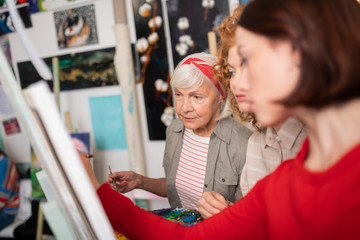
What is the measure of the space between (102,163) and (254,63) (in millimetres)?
2291

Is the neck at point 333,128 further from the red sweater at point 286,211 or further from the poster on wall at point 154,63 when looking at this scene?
the poster on wall at point 154,63

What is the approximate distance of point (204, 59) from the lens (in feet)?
4.64

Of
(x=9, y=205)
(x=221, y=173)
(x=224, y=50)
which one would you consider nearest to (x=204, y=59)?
(x=224, y=50)

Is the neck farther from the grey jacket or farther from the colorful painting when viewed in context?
the colorful painting

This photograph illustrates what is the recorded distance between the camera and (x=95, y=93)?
259cm

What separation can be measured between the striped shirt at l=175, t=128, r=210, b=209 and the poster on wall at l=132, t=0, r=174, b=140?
0.77 m

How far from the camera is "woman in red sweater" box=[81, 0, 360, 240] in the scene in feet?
1.59

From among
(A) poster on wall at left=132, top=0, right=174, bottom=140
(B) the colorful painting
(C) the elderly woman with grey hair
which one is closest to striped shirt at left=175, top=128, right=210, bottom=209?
(C) the elderly woman with grey hair

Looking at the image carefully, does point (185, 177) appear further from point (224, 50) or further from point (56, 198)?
point (56, 198)

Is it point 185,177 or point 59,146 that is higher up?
point 59,146

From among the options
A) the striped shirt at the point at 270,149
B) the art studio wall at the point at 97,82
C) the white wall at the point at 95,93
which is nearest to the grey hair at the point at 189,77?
the striped shirt at the point at 270,149

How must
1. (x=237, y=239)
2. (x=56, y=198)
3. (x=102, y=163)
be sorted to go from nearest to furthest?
(x=56, y=198) < (x=237, y=239) < (x=102, y=163)

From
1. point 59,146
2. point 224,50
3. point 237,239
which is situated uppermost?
point 224,50

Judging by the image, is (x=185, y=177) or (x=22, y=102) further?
(x=185, y=177)
